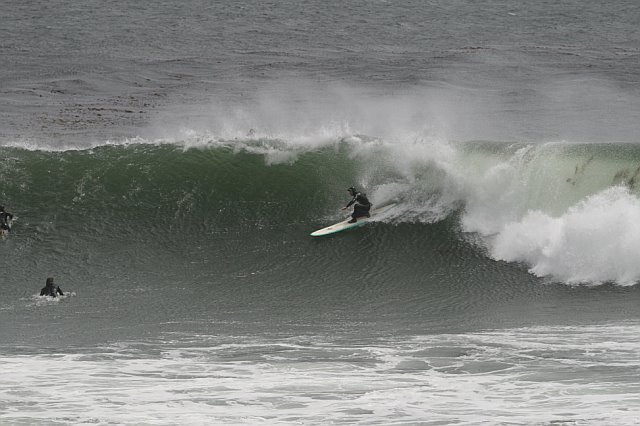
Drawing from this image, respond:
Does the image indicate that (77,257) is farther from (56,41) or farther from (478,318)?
(56,41)

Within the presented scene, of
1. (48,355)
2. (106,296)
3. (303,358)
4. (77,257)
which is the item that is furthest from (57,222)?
(303,358)

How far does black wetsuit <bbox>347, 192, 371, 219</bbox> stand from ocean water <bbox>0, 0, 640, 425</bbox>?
465mm

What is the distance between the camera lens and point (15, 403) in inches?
483

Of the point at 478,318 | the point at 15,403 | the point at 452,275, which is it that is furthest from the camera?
the point at 452,275

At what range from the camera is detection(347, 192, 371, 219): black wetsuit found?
20.9 meters

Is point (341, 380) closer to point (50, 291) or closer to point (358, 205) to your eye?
point (50, 291)

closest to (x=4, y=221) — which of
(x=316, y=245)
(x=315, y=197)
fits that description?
(x=316, y=245)

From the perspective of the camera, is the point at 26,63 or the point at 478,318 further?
the point at 26,63

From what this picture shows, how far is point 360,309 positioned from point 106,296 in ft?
14.5

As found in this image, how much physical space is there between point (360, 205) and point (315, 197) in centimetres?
176

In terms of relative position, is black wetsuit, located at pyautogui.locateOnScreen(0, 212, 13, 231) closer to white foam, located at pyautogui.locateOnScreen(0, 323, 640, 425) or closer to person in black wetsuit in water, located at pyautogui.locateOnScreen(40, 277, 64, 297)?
person in black wetsuit in water, located at pyautogui.locateOnScreen(40, 277, 64, 297)

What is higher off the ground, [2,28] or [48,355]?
[2,28]

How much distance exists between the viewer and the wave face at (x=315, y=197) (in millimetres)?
19484

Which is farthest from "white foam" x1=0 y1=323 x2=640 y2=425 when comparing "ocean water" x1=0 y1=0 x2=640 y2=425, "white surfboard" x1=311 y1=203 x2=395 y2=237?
"white surfboard" x1=311 y1=203 x2=395 y2=237
